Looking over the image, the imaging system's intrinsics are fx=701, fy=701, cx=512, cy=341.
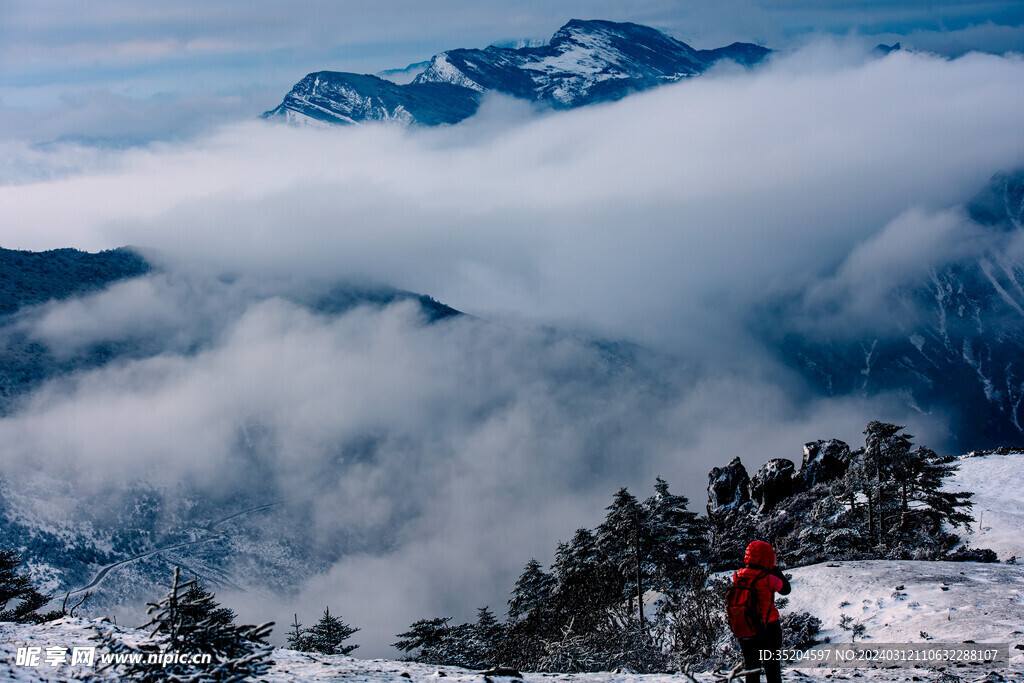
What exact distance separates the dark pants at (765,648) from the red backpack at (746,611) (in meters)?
0.17

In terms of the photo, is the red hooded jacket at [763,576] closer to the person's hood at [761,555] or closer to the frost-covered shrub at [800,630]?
the person's hood at [761,555]

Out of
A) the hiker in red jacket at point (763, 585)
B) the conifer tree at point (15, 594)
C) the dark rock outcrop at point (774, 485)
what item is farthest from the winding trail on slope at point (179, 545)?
the hiker in red jacket at point (763, 585)

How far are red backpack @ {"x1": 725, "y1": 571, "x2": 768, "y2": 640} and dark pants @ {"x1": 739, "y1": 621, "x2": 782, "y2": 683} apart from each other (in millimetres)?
167

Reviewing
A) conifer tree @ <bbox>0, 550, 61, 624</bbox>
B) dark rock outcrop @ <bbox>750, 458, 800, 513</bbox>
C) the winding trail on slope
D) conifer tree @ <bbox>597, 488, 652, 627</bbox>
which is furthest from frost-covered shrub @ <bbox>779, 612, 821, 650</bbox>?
the winding trail on slope

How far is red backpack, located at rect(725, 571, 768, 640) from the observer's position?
12039 millimetres

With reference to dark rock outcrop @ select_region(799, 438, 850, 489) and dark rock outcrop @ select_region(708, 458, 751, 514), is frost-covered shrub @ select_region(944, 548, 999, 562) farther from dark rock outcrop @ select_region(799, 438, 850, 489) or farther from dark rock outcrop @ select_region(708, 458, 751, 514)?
dark rock outcrop @ select_region(708, 458, 751, 514)

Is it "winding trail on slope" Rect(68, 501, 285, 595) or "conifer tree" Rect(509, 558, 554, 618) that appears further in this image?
"winding trail on slope" Rect(68, 501, 285, 595)

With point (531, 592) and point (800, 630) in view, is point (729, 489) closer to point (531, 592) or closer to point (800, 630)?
point (531, 592)

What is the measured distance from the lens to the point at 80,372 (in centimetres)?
19438

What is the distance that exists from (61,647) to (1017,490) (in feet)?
174

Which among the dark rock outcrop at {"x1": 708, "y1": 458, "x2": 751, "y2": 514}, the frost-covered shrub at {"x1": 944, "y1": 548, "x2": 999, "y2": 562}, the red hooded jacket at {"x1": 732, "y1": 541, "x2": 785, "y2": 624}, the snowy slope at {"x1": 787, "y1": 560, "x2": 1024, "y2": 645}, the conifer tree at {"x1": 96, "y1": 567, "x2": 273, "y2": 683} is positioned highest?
the dark rock outcrop at {"x1": 708, "y1": 458, "x2": 751, "y2": 514}

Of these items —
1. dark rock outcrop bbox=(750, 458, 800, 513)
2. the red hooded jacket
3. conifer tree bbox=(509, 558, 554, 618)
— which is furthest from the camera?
dark rock outcrop bbox=(750, 458, 800, 513)

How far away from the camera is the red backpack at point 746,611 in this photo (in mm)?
12039

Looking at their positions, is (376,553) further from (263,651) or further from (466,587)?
(263,651)
